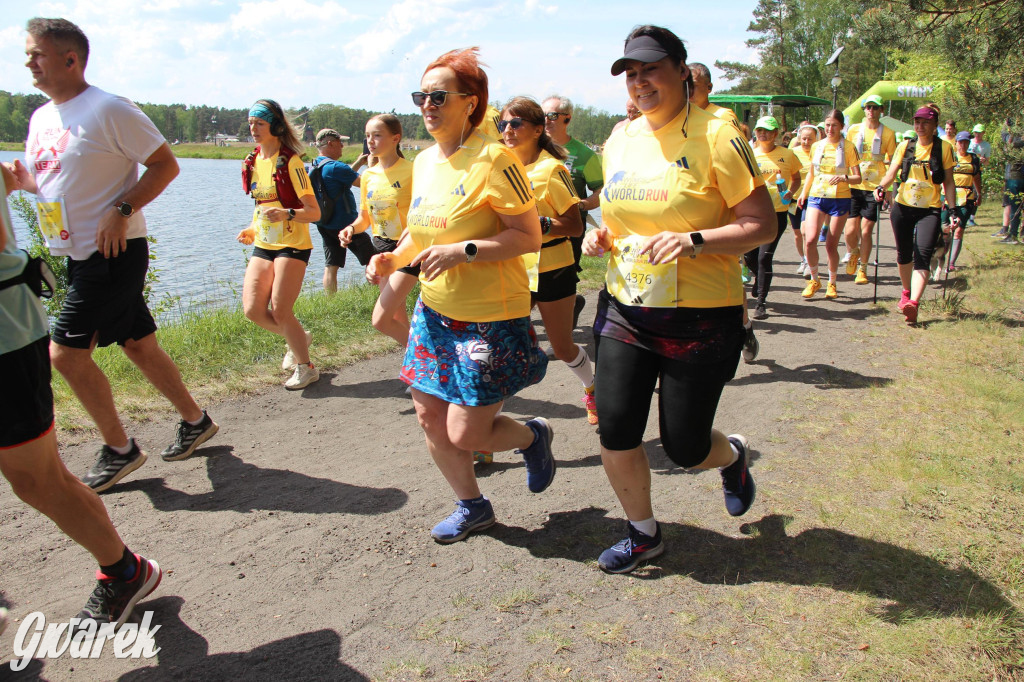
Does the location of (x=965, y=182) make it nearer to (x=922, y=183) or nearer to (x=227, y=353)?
(x=922, y=183)

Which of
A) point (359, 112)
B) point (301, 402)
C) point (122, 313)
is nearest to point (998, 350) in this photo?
point (301, 402)

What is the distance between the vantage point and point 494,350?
3.31 meters

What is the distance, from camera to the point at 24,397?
2658mm

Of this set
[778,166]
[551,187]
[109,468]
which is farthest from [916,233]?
[109,468]

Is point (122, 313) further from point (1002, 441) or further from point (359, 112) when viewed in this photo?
point (359, 112)

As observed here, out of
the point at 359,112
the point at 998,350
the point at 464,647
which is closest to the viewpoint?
the point at 464,647

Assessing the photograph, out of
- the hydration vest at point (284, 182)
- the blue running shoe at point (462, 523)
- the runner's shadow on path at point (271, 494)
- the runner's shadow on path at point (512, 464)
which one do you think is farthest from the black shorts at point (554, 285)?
the hydration vest at point (284, 182)

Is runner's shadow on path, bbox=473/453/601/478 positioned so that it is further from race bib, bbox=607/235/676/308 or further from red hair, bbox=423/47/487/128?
red hair, bbox=423/47/487/128

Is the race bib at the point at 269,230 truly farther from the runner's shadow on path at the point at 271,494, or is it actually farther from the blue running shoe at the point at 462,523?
the blue running shoe at the point at 462,523

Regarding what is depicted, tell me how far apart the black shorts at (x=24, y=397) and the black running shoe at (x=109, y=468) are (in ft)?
5.51

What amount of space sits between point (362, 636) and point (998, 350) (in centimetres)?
632

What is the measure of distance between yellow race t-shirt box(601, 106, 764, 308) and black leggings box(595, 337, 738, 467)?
0.27 meters

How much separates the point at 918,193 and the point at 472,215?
20.6ft

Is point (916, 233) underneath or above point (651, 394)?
above
